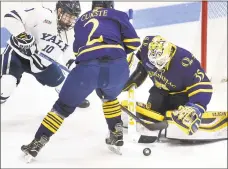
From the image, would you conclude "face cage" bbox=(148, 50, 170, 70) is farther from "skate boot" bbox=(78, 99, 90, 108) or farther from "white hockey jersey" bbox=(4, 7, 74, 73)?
"skate boot" bbox=(78, 99, 90, 108)

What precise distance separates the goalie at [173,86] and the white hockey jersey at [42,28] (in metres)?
0.31

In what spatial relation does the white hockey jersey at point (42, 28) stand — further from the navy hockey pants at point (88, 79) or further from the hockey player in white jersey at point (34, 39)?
the navy hockey pants at point (88, 79)

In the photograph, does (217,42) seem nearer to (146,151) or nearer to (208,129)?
(208,129)

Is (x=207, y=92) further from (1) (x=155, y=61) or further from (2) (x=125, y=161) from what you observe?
(2) (x=125, y=161)

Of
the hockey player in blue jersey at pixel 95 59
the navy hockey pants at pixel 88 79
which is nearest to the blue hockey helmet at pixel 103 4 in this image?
the hockey player in blue jersey at pixel 95 59

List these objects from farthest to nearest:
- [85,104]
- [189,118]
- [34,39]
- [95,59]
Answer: [85,104] → [34,39] → [189,118] → [95,59]

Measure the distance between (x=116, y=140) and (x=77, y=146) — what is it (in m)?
0.14

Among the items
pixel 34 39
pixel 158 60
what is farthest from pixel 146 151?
pixel 34 39

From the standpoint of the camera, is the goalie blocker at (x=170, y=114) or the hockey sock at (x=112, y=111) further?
the goalie blocker at (x=170, y=114)

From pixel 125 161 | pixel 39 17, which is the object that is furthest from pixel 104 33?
pixel 125 161

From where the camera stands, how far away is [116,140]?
1700 millimetres

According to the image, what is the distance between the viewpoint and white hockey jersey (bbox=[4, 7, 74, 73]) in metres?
1.72

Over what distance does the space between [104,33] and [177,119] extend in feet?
1.38

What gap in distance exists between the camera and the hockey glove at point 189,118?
5.39ft
